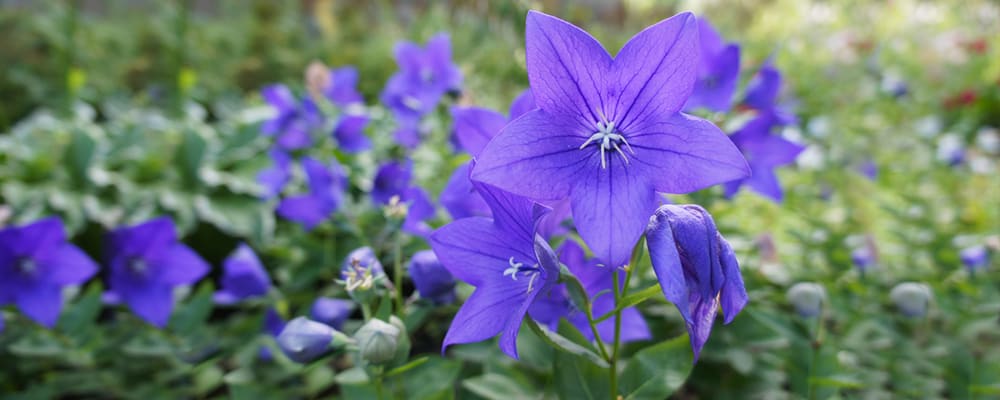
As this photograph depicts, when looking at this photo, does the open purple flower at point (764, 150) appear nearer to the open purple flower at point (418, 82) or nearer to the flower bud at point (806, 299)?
the flower bud at point (806, 299)

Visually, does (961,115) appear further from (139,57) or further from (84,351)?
(139,57)

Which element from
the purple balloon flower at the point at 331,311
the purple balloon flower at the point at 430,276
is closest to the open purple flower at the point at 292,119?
the purple balloon flower at the point at 331,311

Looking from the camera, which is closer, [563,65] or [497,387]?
[563,65]

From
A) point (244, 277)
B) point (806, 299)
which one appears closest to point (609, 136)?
point (806, 299)

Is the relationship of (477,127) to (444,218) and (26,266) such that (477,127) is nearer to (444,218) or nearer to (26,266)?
(444,218)

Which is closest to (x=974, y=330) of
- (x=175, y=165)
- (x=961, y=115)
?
(x=175, y=165)
